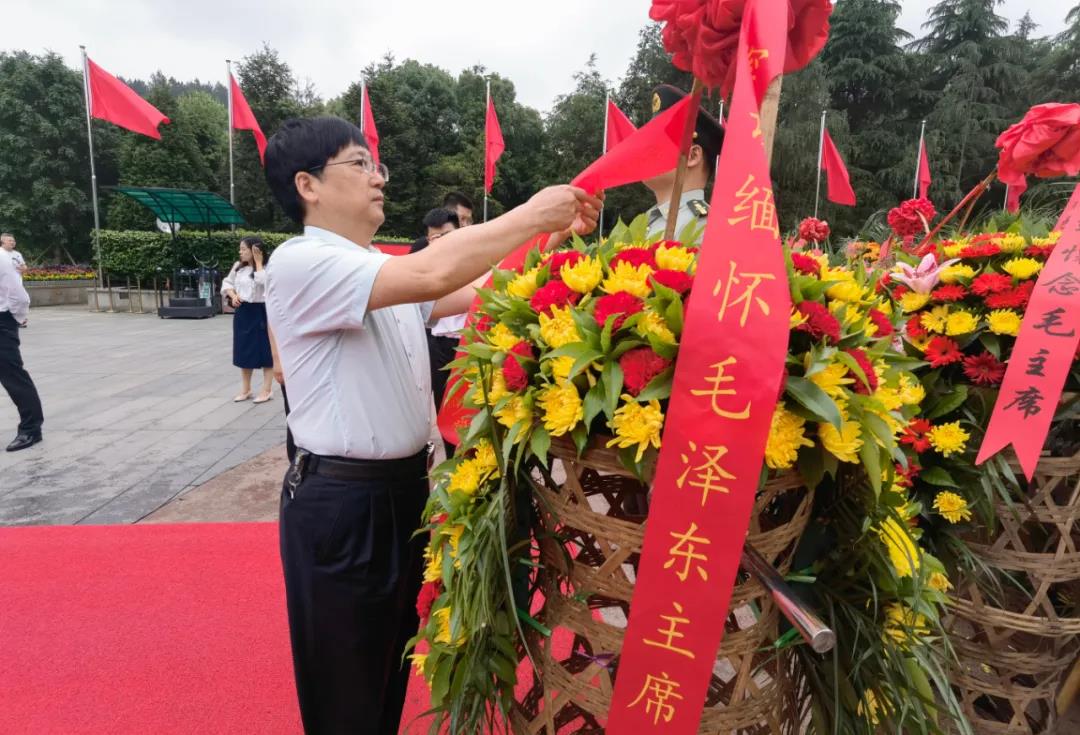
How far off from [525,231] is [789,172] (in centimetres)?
2192

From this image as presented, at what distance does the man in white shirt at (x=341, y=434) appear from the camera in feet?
4.54

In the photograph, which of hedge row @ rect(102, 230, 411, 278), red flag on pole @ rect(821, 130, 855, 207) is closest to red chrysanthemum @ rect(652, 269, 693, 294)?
red flag on pole @ rect(821, 130, 855, 207)

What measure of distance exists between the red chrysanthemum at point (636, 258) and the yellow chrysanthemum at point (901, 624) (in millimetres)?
609

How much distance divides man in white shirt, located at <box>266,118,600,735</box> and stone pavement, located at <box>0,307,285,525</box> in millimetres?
2381

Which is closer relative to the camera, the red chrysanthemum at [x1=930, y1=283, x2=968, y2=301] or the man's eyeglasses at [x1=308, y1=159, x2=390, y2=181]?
the man's eyeglasses at [x1=308, y1=159, x2=390, y2=181]

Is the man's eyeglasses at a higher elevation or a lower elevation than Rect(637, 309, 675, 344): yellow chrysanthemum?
higher

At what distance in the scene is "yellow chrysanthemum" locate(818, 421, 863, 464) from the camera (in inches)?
30.5

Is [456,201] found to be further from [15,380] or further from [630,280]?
[630,280]

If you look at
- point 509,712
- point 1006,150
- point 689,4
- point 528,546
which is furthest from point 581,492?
point 1006,150

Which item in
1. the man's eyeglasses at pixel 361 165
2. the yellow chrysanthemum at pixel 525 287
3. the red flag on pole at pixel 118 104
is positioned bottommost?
the yellow chrysanthemum at pixel 525 287

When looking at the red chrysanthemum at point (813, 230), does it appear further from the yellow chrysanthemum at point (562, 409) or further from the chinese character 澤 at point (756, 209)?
the yellow chrysanthemum at point (562, 409)

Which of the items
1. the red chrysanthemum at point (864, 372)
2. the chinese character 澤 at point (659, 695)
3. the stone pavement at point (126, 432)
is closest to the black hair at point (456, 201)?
the stone pavement at point (126, 432)

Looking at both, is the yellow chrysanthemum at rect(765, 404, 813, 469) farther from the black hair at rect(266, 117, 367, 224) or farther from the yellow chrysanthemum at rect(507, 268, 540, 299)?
the black hair at rect(266, 117, 367, 224)

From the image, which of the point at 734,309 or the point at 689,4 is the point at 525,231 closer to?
the point at 689,4
